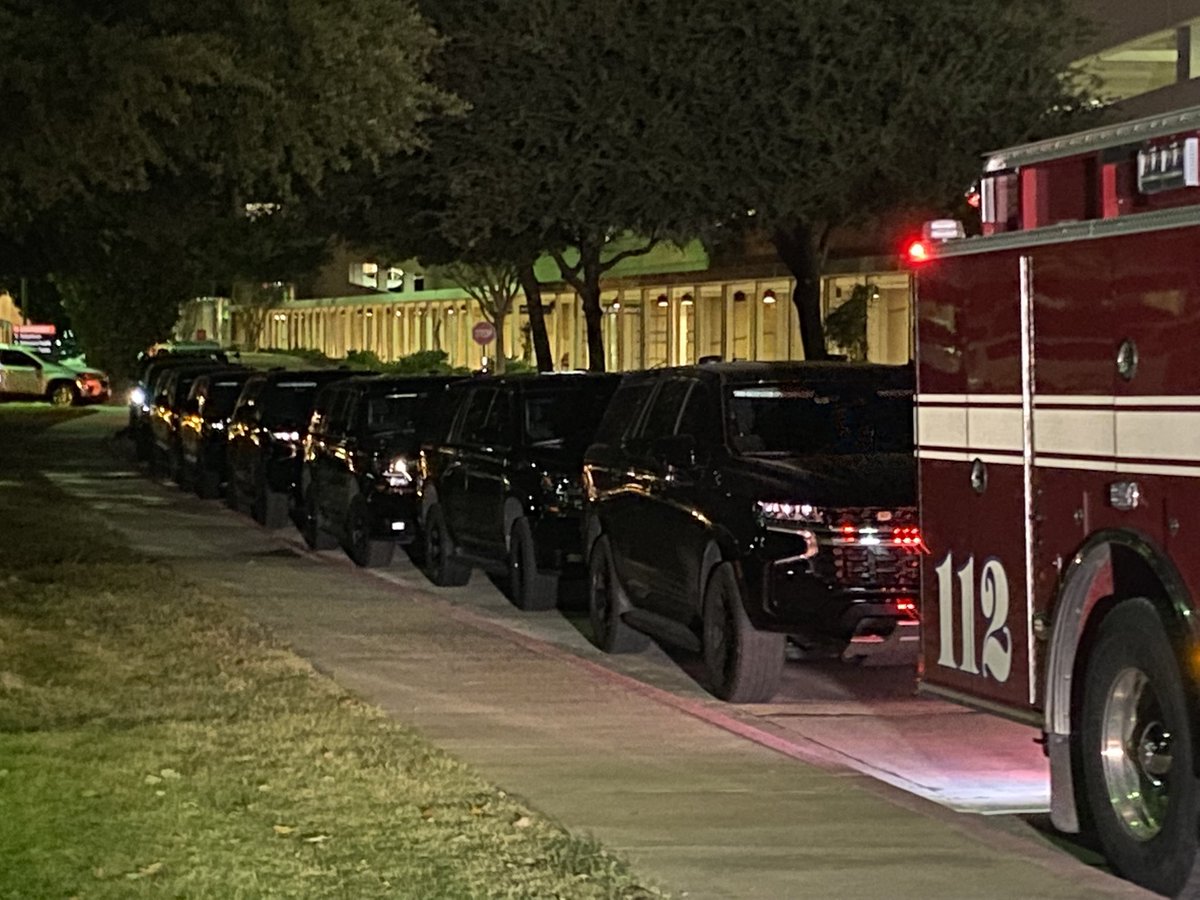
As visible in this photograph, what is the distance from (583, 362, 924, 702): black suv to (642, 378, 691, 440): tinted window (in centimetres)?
2

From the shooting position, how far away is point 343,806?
973cm

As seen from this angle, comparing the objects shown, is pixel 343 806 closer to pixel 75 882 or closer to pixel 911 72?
pixel 75 882

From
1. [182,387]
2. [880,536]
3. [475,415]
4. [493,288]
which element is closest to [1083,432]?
[880,536]

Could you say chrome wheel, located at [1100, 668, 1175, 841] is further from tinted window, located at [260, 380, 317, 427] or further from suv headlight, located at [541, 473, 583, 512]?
tinted window, located at [260, 380, 317, 427]

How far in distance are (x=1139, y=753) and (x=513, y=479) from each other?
9602 mm

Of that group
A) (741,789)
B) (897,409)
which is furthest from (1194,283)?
(897,409)

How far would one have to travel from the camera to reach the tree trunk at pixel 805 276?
26766 mm

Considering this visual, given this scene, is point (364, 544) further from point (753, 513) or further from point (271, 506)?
point (753, 513)

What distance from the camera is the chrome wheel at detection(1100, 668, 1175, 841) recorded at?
834cm

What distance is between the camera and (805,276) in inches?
1091

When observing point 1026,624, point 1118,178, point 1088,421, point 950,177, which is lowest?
point 1026,624

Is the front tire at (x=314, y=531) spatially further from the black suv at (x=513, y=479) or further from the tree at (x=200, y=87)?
the tree at (x=200, y=87)

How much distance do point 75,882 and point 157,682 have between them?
5107mm

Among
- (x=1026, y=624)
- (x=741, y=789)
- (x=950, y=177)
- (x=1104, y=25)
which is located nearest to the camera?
(x=1026, y=624)
